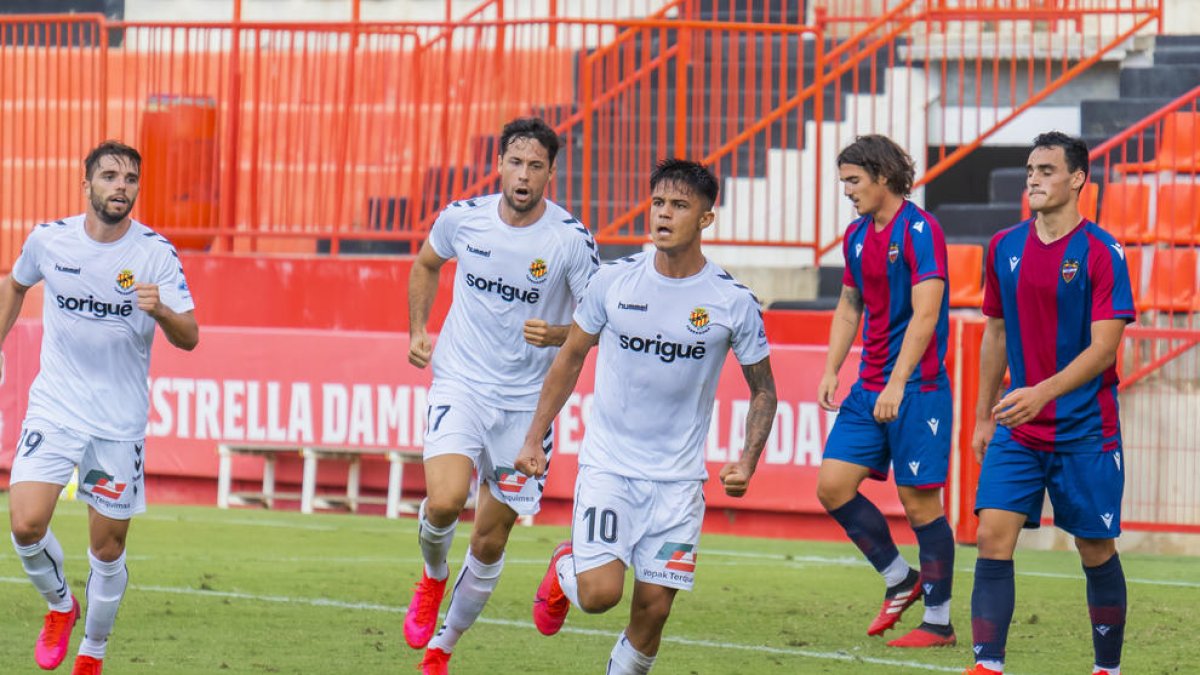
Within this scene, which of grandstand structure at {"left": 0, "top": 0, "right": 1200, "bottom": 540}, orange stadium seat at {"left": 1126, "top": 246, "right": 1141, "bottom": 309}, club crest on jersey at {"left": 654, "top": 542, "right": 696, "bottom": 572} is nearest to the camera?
club crest on jersey at {"left": 654, "top": 542, "right": 696, "bottom": 572}

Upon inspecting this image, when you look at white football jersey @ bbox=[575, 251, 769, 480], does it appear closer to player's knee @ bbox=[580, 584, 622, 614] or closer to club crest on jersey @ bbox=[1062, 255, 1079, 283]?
player's knee @ bbox=[580, 584, 622, 614]

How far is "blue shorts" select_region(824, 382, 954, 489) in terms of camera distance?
30.2 ft

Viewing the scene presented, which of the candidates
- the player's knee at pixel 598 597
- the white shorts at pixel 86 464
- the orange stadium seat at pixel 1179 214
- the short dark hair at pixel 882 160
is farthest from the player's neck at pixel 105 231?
the orange stadium seat at pixel 1179 214

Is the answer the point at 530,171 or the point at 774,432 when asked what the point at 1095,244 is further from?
the point at 774,432

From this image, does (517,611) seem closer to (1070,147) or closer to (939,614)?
(939,614)

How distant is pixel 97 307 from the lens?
327 inches

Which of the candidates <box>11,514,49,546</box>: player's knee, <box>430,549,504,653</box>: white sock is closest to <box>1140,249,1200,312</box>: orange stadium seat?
<box>430,549,504,653</box>: white sock

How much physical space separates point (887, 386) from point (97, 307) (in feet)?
10.7

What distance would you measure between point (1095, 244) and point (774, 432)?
19.5ft

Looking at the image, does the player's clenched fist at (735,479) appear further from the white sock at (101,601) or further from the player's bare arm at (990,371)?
the white sock at (101,601)

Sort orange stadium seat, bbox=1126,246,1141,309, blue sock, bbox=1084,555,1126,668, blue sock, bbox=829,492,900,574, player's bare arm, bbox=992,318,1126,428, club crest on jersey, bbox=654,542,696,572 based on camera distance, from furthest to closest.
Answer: orange stadium seat, bbox=1126,246,1141,309 < blue sock, bbox=829,492,900,574 < blue sock, bbox=1084,555,1126,668 < player's bare arm, bbox=992,318,1126,428 < club crest on jersey, bbox=654,542,696,572

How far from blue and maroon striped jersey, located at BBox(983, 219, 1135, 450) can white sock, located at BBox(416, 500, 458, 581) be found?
2.37m

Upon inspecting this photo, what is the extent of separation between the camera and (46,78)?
17.1 meters

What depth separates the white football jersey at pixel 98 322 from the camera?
830 centimetres
